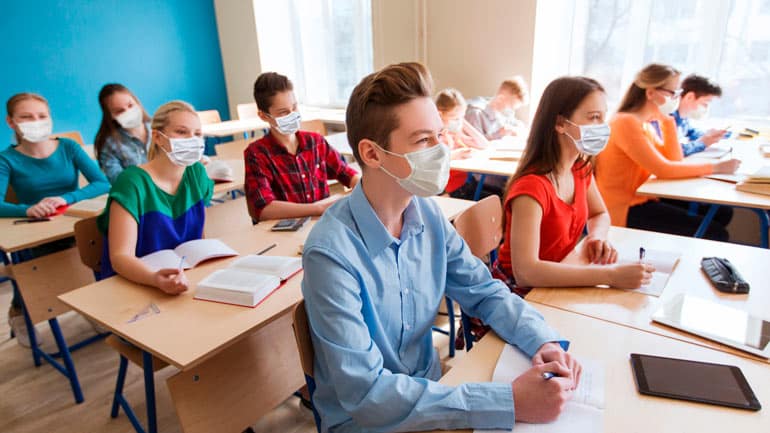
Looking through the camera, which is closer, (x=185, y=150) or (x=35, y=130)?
(x=185, y=150)

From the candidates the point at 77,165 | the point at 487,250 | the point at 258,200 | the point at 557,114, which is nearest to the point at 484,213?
the point at 487,250

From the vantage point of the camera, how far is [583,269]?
4.44 ft

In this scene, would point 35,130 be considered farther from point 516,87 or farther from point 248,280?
point 516,87

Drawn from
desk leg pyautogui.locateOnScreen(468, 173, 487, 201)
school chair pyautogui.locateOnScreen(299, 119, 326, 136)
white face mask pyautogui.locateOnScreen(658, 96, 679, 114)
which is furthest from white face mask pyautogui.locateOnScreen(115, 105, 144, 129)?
white face mask pyautogui.locateOnScreen(658, 96, 679, 114)

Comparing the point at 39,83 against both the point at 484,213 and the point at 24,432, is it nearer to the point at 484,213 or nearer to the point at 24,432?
the point at 24,432

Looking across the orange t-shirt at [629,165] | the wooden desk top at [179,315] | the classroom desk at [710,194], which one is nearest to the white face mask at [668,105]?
the orange t-shirt at [629,165]

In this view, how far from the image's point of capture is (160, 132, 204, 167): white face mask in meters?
1.77

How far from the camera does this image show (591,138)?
1.63 metres

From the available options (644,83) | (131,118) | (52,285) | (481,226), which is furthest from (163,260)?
(644,83)

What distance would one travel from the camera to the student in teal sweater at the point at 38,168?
2449 mm

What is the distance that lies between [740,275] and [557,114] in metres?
0.72

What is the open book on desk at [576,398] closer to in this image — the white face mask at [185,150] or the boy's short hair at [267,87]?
the white face mask at [185,150]

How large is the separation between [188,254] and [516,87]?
313cm

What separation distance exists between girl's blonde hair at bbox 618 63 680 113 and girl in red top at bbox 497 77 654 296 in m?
1.13
